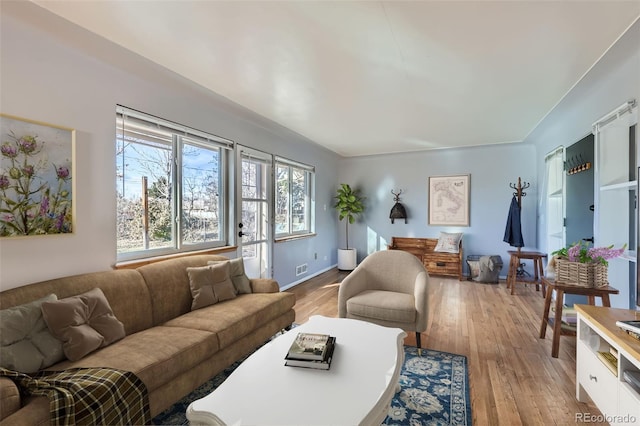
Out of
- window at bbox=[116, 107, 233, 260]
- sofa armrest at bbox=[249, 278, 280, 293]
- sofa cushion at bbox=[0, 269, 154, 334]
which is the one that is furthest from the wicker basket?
window at bbox=[116, 107, 233, 260]

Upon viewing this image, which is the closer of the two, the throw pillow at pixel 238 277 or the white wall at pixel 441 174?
the throw pillow at pixel 238 277

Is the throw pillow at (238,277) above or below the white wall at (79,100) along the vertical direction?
below

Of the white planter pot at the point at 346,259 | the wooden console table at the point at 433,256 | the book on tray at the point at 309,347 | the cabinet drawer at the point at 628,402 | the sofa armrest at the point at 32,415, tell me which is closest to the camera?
the sofa armrest at the point at 32,415

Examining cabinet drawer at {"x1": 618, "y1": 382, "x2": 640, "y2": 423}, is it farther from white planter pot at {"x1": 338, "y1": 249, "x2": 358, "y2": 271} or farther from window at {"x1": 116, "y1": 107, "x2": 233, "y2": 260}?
white planter pot at {"x1": 338, "y1": 249, "x2": 358, "y2": 271}

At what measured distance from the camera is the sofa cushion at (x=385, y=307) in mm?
2521

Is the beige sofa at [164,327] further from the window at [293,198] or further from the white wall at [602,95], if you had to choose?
the white wall at [602,95]

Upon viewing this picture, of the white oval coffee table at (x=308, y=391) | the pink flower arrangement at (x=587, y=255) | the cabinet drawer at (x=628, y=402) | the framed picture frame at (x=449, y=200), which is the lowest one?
the cabinet drawer at (x=628, y=402)

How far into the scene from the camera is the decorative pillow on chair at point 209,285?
2.57 metres

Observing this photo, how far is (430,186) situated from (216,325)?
5.11 m

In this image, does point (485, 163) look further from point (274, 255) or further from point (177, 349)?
point (177, 349)

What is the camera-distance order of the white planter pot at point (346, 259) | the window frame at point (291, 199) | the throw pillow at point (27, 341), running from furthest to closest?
1. the white planter pot at point (346, 259)
2. the window frame at point (291, 199)
3. the throw pillow at point (27, 341)

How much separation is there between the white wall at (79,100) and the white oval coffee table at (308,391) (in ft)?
5.30

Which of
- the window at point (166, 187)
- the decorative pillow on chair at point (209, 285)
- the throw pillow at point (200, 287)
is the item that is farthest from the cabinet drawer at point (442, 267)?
the throw pillow at point (200, 287)

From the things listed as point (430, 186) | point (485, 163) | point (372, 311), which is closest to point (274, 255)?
point (372, 311)
